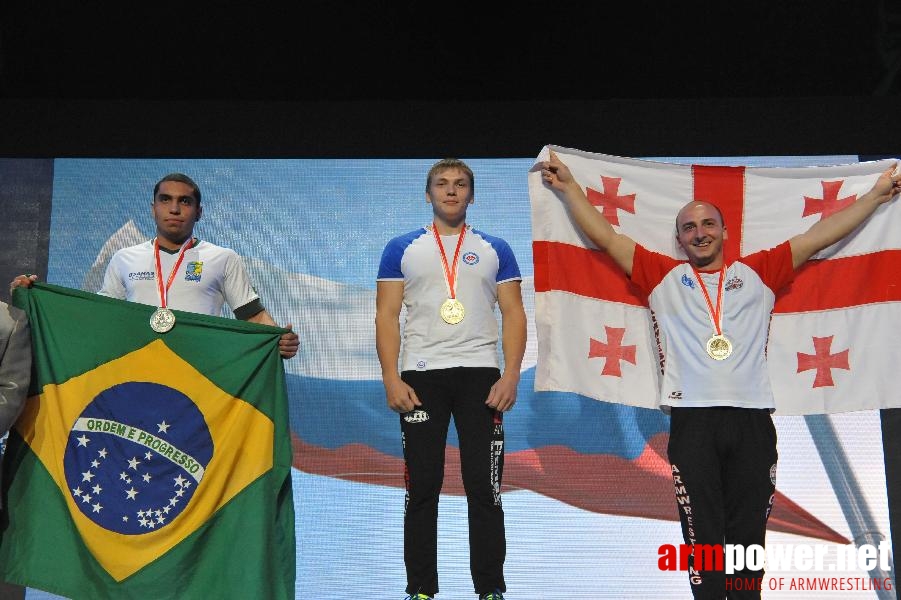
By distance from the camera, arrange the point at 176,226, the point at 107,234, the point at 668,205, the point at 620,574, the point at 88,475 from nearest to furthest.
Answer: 1. the point at 88,475
2. the point at 176,226
3. the point at 668,205
4. the point at 620,574
5. the point at 107,234

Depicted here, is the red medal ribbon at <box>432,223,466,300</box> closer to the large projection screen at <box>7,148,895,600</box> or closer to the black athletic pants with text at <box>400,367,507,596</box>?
the black athletic pants with text at <box>400,367,507,596</box>

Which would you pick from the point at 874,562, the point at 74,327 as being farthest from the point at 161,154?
the point at 874,562

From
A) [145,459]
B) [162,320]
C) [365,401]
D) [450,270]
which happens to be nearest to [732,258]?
[450,270]

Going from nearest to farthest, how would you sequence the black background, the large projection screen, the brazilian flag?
the brazilian flag → the large projection screen → the black background

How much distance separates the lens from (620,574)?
409 cm

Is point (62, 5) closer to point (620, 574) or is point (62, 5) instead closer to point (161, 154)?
point (161, 154)

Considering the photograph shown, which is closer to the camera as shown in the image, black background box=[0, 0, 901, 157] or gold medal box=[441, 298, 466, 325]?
gold medal box=[441, 298, 466, 325]

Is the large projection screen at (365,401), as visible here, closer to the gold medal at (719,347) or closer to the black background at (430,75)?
the black background at (430,75)

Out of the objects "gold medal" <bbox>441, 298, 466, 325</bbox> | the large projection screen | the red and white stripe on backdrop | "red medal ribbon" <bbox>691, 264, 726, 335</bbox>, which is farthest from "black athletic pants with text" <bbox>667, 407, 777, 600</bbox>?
the large projection screen

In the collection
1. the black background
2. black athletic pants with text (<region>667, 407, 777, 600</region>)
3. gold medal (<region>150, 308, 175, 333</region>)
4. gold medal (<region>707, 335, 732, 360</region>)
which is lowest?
black athletic pants with text (<region>667, 407, 777, 600</region>)

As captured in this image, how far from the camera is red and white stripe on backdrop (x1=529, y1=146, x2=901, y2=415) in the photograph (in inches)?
142

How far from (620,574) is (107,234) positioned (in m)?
2.85

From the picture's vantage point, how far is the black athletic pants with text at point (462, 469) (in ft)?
9.95

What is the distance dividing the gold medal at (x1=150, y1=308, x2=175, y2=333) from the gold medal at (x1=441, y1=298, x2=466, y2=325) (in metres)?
0.96
